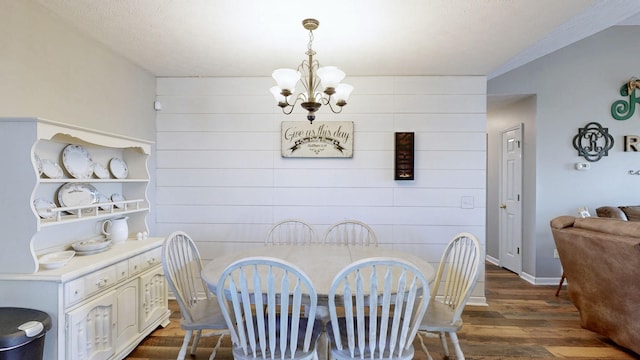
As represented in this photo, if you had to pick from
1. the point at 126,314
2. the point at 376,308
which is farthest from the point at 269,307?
the point at 126,314

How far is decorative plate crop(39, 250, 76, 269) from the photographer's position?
1784 millimetres

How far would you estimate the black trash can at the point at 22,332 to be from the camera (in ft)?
4.64

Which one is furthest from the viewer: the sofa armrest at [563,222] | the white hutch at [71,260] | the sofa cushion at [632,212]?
the sofa cushion at [632,212]

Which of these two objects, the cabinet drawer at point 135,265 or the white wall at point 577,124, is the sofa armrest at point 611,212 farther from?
the cabinet drawer at point 135,265

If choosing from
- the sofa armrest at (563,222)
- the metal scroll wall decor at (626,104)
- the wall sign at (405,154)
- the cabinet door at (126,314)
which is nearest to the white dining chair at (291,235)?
the wall sign at (405,154)

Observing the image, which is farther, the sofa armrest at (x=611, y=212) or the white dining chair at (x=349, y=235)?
the sofa armrest at (x=611, y=212)

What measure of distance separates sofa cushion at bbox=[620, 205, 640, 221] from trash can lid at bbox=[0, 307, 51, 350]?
17.3ft

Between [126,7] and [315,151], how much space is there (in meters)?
1.94

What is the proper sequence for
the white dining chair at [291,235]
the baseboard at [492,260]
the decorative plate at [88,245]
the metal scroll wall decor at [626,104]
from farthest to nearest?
the baseboard at [492,260]
the metal scroll wall decor at [626,104]
the white dining chair at [291,235]
the decorative plate at [88,245]

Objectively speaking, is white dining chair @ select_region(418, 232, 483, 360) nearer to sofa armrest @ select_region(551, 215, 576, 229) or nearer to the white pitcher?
sofa armrest @ select_region(551, 215, 576, 229)

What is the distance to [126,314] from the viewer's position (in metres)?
2.23

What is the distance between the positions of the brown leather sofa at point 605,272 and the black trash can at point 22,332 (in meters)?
3.50

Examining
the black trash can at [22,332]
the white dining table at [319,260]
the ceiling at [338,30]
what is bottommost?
the black trash can at [22,332]

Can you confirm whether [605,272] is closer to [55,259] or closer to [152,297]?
[152,297]
